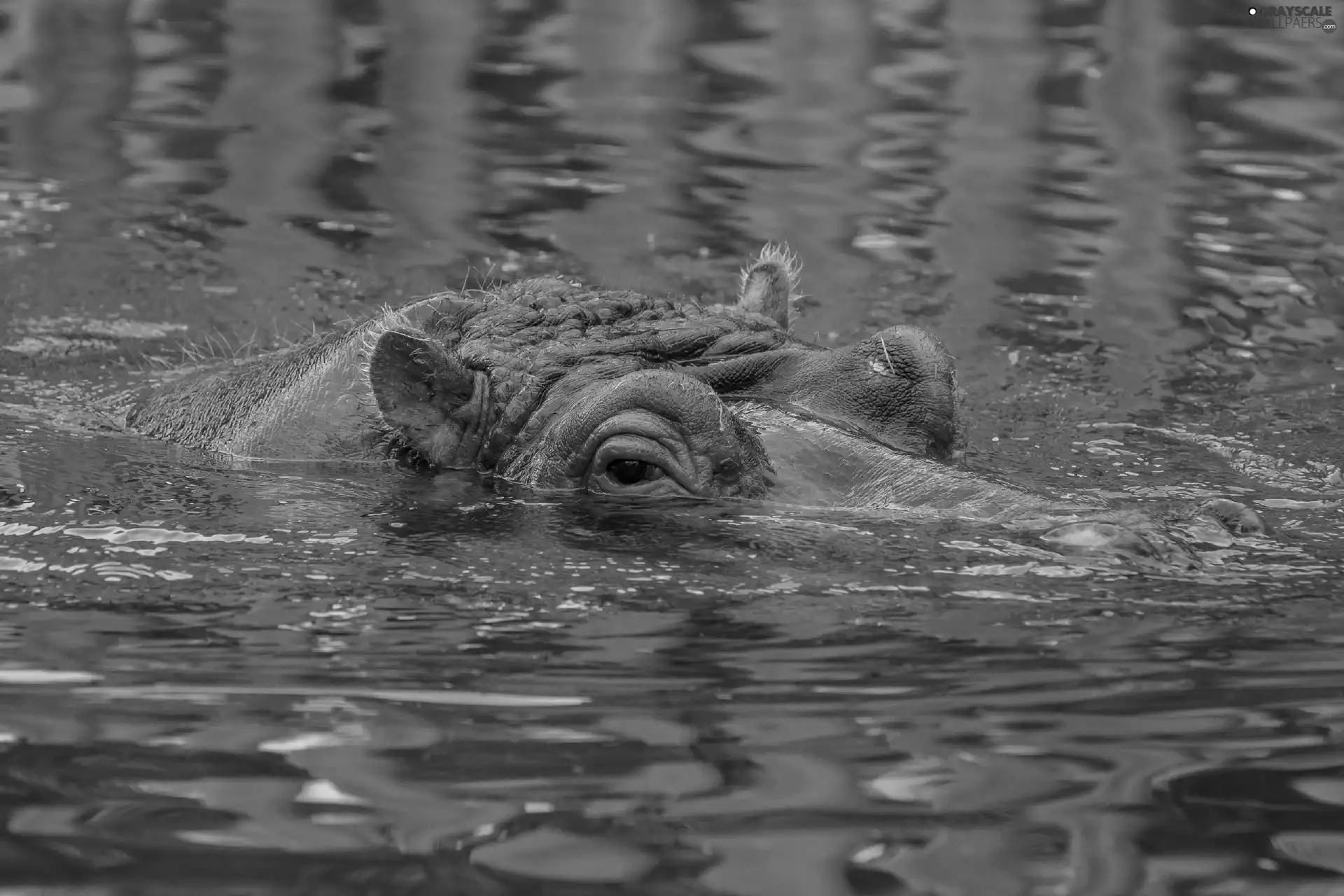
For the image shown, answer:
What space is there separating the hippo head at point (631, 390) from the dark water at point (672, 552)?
0.55 ft

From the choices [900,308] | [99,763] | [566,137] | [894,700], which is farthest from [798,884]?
[566,137]

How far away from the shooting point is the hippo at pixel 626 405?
570cm

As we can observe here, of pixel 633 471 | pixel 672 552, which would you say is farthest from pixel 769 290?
pixel 672 552

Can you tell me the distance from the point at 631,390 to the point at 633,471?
0.94ft

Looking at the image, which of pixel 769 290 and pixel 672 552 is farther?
pixel 769 290

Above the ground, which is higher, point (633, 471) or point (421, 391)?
point (421, 391)

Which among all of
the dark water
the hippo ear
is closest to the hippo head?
the dark water

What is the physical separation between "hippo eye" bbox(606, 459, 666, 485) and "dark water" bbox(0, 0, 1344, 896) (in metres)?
0.11

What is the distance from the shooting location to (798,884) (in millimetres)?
3131

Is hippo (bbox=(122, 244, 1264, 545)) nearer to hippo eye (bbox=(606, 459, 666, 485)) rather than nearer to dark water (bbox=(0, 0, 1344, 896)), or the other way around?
hippo eye (bbox=(606, 459, 666, 485))

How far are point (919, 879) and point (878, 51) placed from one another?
13526mm

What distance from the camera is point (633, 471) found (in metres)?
5.86

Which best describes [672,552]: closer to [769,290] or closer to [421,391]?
[421,391]

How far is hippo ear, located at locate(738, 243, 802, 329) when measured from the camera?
720cm
